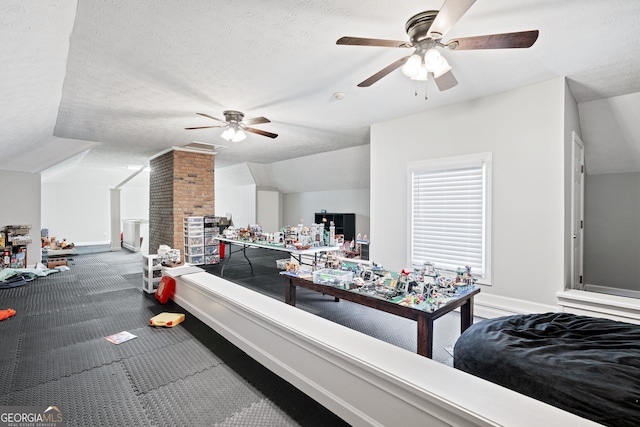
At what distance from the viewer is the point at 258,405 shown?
5.69ft

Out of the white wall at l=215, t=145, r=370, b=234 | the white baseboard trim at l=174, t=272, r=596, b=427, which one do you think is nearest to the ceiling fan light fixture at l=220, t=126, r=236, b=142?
the white baseboard trim at l=174, t=272, r=596, b=427

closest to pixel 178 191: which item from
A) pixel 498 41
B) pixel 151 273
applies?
pixel 151 273

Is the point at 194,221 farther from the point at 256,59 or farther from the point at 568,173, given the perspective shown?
the point at 568,173

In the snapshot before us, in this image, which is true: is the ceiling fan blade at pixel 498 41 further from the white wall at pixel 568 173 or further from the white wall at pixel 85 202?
the white wall at pixel 85 202

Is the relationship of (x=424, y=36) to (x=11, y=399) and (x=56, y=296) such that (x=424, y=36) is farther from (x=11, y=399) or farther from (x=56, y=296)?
(x=56, y=296)

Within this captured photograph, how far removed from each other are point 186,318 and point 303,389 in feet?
6.05

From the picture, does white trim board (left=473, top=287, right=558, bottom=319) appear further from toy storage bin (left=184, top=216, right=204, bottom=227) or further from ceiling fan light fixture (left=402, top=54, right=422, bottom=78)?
toy storage bin (left=184, top=216, right=204, bottom=227)

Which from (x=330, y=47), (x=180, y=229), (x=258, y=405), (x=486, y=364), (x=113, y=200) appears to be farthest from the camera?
(x=113, y=200)

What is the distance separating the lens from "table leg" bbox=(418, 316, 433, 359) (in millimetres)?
1963

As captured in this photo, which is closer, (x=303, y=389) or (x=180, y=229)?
(x=303, y=389)

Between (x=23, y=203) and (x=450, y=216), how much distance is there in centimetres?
756

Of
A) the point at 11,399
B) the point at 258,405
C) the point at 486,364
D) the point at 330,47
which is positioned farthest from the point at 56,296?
the point at 486,364

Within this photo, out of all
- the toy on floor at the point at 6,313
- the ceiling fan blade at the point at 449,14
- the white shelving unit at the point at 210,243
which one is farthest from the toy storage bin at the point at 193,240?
the ceiling fan blade at the point at 449,14

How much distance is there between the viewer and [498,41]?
5.39ft
